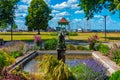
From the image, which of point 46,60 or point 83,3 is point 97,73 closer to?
point 46,60

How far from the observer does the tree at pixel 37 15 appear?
97.5m

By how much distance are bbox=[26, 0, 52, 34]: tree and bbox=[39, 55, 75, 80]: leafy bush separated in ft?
278

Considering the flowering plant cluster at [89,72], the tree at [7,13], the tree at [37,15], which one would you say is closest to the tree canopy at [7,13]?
the tree at [7,13]

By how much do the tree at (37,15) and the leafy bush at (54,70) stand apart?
84.8m

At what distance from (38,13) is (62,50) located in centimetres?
8118

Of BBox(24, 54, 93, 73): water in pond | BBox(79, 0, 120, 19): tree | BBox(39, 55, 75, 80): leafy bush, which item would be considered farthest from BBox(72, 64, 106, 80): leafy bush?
BBox(79, 0, 120, 19): tree

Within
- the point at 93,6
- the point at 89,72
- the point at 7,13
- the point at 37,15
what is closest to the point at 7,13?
the point at 7,13

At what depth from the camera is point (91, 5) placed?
6425cm

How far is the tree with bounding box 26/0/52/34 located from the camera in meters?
97.5

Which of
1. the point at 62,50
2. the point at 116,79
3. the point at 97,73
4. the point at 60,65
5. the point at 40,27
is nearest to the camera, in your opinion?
the point at 116,79

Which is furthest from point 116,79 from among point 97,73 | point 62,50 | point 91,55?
point 91,55

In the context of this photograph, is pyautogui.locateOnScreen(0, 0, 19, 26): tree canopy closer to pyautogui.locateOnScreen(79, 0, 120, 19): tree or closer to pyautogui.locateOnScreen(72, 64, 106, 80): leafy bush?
pyautogui.locateOnScreen(79, 0, 120, 19): tree

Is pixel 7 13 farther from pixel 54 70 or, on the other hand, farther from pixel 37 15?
pixel 54 70

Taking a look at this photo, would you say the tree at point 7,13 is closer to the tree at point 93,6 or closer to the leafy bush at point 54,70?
the tree at point 93,6
